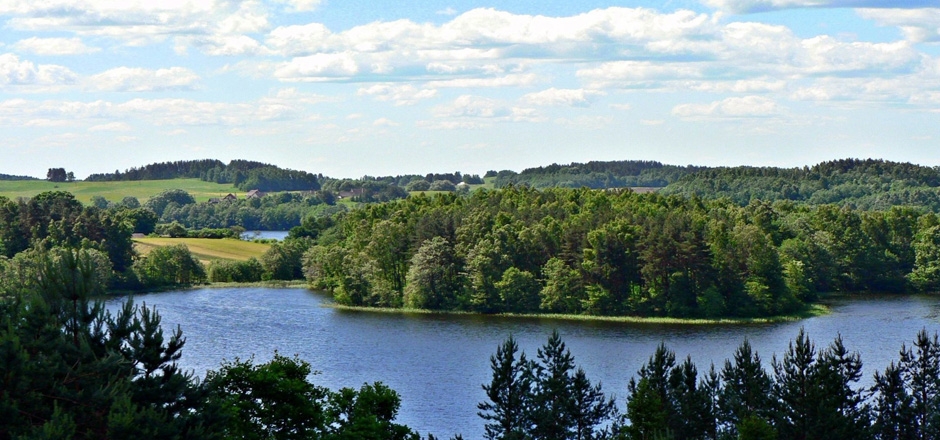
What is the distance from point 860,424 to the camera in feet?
129

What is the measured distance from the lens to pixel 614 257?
90.4 metres

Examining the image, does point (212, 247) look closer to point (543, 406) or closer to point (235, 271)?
point (235, 271)

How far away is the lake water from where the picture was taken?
2276 inches

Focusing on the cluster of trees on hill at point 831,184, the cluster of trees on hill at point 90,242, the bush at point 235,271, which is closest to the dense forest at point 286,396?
the cluster of trees on hill at point 90,242

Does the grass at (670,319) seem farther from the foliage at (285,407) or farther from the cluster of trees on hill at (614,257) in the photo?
the foliage at (285,407)

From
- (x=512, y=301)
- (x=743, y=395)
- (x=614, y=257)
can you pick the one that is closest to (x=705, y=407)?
(x=743, y=395)

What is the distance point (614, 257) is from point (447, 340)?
2125cm

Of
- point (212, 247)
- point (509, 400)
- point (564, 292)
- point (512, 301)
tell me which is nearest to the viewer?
point (509, 400)

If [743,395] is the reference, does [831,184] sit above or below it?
above

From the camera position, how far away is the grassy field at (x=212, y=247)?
120250mm

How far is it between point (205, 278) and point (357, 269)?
22170 millimetres

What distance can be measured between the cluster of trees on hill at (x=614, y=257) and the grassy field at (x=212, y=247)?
13578mm

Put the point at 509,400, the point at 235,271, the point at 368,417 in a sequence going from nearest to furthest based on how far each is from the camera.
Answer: the point at 368,417, the point at 509,400, the point at 235,271

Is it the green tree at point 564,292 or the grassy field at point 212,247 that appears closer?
the green tree at point 564,292
